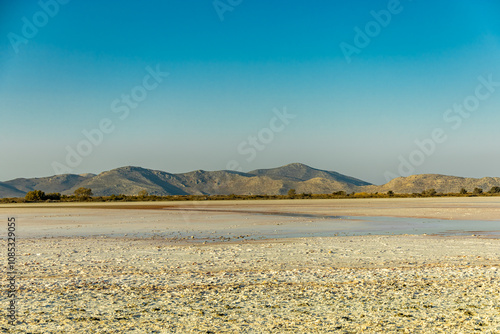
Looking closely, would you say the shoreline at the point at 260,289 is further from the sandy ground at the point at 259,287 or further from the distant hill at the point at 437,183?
the distant hill at the point at 437,183

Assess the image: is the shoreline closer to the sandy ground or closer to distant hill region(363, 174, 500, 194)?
the sandy ground

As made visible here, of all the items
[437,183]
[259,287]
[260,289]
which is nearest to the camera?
[260,289]

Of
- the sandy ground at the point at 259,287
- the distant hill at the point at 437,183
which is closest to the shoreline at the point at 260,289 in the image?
the sandy ground at the point at 259,287

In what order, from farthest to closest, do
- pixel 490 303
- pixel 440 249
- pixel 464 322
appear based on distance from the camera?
1. pixel 440 249
2. pixel 490 303
3. pixel 464 322

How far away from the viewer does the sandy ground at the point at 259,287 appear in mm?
7805

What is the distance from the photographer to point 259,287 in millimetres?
10406

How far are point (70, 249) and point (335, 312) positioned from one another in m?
11.7

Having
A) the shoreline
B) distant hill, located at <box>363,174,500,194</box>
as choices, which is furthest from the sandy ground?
distant hill, located at <box>363,174,500,194</box>

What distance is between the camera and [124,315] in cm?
828

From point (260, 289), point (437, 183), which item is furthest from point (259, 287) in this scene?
point (437, 183)

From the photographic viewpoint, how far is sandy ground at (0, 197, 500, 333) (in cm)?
780

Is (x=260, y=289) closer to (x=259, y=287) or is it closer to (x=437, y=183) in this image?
(x=259, y=287)

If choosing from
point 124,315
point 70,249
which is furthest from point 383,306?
point 70,249

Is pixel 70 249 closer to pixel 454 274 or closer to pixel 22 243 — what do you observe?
pixel 22 243
